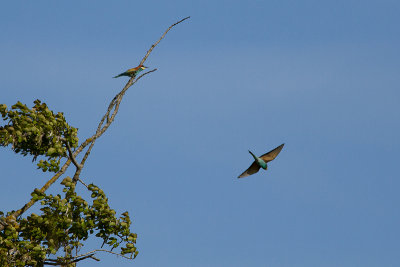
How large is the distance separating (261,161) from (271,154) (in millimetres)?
402

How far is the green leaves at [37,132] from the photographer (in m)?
21.7

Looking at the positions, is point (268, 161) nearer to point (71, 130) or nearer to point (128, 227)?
point (128, 227)

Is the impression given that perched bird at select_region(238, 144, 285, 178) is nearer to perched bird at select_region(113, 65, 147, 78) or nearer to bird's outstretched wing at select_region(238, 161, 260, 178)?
bird's outstretched wing at select_region(238, 161, 260, 178)

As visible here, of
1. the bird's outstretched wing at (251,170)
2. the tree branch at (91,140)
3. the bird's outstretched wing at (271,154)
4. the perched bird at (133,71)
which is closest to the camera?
the bird's outstretched wing at (251,170)

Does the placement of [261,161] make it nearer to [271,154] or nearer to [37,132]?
[271,154]

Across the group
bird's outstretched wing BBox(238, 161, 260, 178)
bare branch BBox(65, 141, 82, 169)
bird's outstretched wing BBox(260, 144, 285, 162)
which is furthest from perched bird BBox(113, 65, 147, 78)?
bird's outstretched wing BBox(238, 161, 260, 178)

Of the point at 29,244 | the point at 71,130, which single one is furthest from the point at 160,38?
the point at 29,244

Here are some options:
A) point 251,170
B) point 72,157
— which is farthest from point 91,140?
point 251,170

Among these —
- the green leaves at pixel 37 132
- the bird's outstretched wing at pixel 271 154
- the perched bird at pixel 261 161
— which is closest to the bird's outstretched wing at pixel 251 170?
the perched bird at pixel 261 161

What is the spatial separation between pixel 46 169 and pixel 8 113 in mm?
1909

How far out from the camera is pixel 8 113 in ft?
71.9

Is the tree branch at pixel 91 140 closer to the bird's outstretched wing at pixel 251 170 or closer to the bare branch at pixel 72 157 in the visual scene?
the bare branch at pixel 72 157

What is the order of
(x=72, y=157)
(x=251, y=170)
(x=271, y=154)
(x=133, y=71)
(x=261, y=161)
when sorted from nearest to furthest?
1. (x=251, y=170)
2. (x=261, y=161)
3. (x=271, y=154)
4. (x=72, y=157)
5. (x=133, y=71)

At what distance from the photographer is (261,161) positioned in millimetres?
19266
